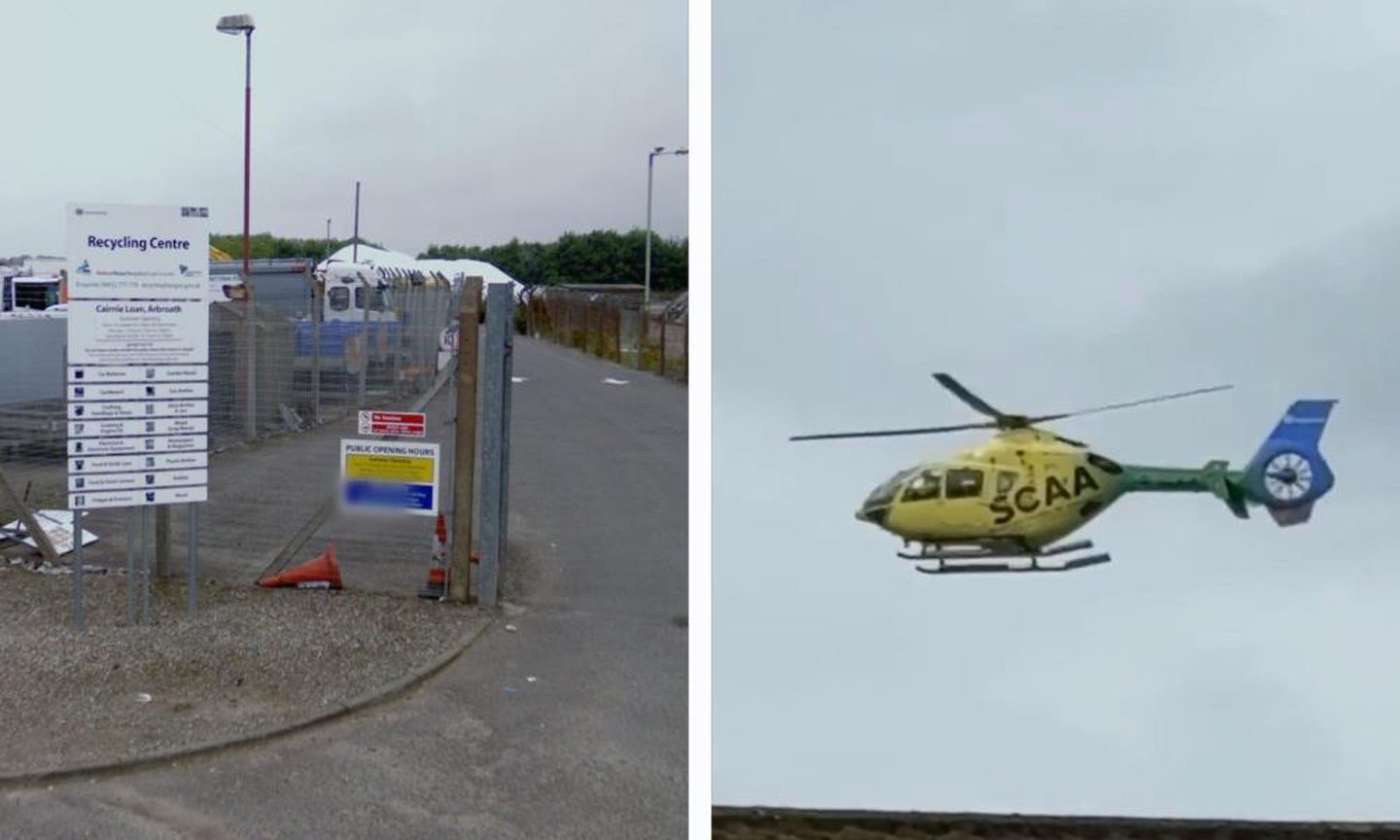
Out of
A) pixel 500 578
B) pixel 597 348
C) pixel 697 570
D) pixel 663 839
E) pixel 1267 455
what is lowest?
pixel 663 839

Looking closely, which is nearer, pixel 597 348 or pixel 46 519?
pixel 46 519

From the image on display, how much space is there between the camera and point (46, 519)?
9.38m

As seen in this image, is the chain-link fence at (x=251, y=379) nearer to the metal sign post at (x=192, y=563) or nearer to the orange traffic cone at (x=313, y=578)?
the orange traffic cone at (x=313, y=578)

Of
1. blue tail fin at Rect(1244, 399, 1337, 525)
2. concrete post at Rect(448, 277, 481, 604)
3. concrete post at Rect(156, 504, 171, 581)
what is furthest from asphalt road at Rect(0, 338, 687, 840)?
blue tail fin at Rect(1244, 399, 1337, 525)

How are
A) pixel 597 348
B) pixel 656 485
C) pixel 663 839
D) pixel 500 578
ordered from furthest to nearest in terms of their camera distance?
pixel 597 348 → pixel 656 485 → pixel 500 578 → pixel 663 839

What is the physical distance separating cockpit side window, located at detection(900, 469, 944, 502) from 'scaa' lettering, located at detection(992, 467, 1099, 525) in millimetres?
151

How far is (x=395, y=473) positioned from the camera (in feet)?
25.6

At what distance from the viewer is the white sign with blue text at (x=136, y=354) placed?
22.5ft

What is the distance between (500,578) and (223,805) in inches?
133

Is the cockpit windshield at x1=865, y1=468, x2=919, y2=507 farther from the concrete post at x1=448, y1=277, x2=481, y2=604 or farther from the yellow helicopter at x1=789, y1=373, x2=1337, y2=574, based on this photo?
the concrete post at x1=448, y1=277, x2=481, y2=604

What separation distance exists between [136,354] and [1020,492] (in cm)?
550

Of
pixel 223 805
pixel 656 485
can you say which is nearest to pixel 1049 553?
pixel 223 805

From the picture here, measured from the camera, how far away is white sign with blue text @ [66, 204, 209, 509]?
22.5 feet

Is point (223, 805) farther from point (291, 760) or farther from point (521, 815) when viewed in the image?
point (521, 815)
